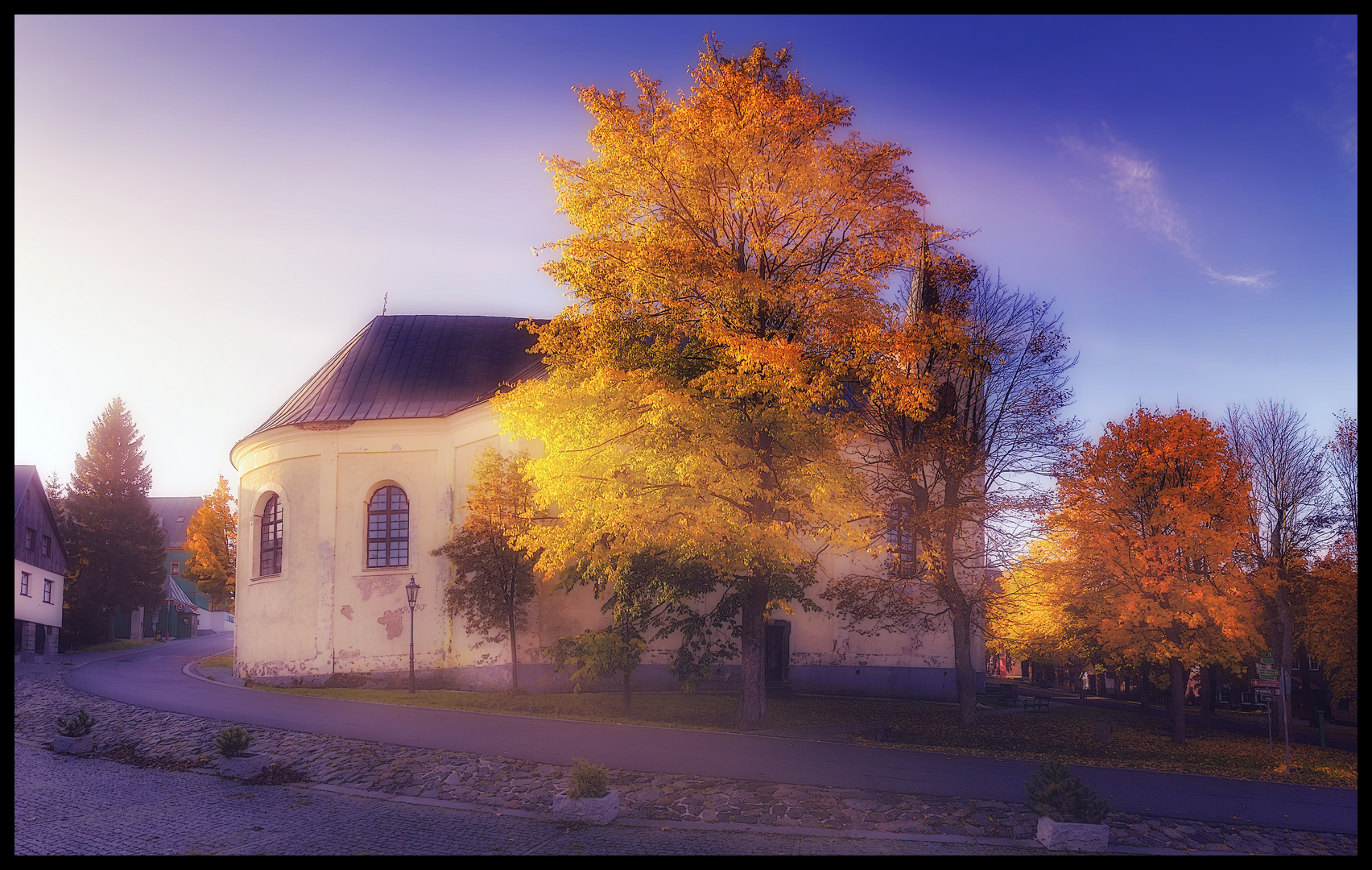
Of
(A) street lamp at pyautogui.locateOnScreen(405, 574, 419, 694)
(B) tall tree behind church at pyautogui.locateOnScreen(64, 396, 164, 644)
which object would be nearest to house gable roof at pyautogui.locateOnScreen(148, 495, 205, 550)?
(B) tall tree behind church at pyautogui.locateOnScreen(64, 396, 164, 644)

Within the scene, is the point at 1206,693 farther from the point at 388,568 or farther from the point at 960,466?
the point at 388,568

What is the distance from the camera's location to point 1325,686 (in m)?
37.4

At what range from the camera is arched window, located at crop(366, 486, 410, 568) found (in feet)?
95.1

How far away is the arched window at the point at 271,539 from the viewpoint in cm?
3017

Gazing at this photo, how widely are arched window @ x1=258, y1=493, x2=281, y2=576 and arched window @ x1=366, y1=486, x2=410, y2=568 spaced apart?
345 cm

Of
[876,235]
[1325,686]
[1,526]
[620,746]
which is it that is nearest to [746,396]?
[876,235]

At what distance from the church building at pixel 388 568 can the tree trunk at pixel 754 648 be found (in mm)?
7243

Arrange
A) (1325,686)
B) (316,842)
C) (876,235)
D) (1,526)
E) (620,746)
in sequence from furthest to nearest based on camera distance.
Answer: (1325,686), (876,235), (620,746), (316,842), (1,526)

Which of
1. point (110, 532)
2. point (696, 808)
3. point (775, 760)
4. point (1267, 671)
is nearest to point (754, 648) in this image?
point (775, 760)

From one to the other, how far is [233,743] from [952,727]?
1583 centimetres

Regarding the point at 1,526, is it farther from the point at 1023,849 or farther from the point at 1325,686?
the point at 1325,686

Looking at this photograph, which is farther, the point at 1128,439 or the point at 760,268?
the point at 1128,439

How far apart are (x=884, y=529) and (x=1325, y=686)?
84.8 ft

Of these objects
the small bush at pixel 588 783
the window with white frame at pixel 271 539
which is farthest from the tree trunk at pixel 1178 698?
the window with white frame at pixel 271 539
